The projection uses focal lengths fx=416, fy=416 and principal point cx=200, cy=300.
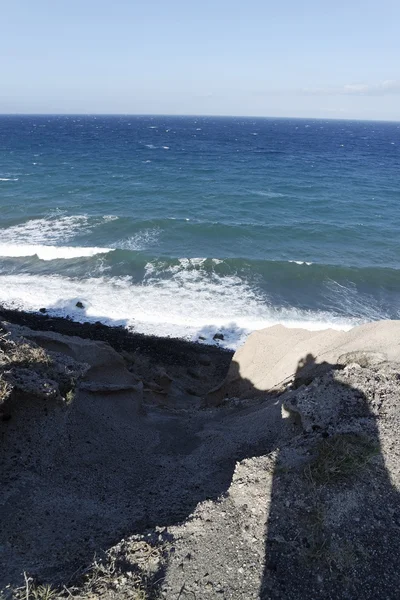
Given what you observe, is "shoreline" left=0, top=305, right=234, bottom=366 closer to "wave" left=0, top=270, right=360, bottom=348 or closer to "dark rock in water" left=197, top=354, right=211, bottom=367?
"dark rock in water" left=197, top=354, right=211, bottom=367

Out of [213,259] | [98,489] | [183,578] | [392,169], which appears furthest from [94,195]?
[392,169]

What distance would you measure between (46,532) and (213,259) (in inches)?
937

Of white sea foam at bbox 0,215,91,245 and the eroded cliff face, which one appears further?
white sea foam at bbox 0,215,91,245

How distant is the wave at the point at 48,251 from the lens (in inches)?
1145

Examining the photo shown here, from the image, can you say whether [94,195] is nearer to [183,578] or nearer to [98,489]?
[98,489]

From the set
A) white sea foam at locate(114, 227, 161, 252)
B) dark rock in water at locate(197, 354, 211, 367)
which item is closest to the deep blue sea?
white sea foam at locate(114, 227, 161, 252)

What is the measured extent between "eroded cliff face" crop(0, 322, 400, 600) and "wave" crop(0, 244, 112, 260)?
19.7 m

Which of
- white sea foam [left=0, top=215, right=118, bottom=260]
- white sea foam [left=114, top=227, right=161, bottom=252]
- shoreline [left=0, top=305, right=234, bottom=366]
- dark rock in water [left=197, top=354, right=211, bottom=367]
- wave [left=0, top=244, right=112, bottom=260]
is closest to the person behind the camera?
dark rock in water [left=197, top=354, right=211, bottom=367]

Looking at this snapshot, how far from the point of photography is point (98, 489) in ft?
24.9

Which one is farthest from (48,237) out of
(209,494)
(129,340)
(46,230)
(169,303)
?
(209,494)

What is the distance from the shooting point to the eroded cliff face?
491 cm

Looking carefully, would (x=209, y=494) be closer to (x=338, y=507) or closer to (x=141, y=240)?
(x=338, y=507)

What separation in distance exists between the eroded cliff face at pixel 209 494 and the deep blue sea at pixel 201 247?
36.6ft

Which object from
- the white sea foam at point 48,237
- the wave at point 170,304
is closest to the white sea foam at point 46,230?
the white sea foam at point 48,237
